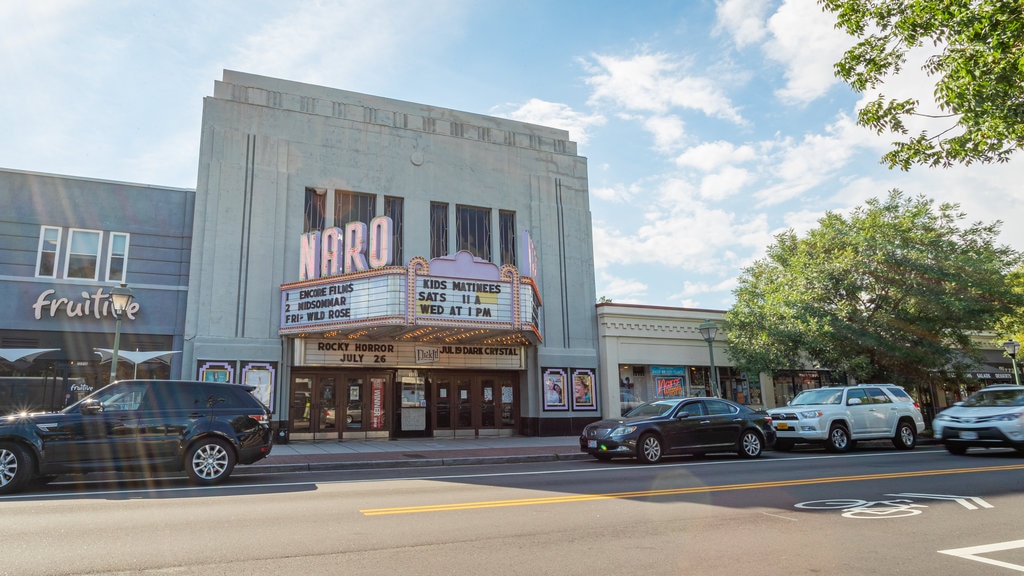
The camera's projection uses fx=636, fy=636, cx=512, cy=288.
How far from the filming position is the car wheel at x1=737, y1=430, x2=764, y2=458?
1514cm

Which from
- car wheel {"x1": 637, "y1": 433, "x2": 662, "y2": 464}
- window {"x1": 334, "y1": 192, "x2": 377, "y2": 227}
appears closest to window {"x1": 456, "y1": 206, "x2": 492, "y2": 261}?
window {"x1": 334, "y1": 192, "x2": 377, "y2": 227}

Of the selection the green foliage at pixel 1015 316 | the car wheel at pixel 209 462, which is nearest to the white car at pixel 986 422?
the green foliage at pixel 1015 316

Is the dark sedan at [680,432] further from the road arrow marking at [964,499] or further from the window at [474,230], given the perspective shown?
the window at [474,230]

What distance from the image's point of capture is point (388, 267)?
687 inches

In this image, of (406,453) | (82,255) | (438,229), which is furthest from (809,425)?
(82,255)

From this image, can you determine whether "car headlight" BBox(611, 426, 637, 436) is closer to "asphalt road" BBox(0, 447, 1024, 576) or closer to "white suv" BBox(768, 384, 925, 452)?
"asphalt road" BBox(0, 447, 1024, 576)

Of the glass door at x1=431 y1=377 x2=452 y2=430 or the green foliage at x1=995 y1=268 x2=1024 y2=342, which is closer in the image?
the green foliage at x1=995 y1=268 x2=1024 y2=342

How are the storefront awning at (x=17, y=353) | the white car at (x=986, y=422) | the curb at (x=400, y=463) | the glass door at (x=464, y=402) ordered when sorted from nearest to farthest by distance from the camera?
the curb at (x=400, y=463), the white car at (x=986, y=422), the storefront awning at (x=17, y=353), the glass door at (x=464, y=402)

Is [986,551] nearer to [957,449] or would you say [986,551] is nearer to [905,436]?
[957,449]

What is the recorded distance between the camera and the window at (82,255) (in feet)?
60.1

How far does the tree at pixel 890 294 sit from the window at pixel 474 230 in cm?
1032

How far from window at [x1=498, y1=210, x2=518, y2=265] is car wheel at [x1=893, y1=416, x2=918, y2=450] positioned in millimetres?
12888

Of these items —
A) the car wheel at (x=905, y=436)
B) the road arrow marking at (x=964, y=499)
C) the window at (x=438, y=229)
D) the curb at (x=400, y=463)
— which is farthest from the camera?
the window at (x=438, y=229)

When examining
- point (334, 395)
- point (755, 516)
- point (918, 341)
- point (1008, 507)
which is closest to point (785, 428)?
point (918, 341)
